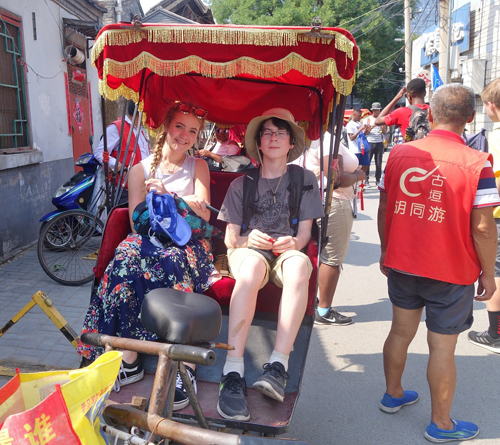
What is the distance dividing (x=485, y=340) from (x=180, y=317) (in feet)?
11.6

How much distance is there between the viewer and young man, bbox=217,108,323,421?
8.93 ft

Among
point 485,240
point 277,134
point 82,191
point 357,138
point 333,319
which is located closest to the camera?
point 485,240

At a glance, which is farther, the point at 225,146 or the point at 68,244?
the point at 225,146

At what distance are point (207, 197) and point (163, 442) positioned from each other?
216cm

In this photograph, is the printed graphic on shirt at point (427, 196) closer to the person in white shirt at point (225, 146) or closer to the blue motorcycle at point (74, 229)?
the blue motorcycle at point (74, 229)

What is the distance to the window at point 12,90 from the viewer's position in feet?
21.8

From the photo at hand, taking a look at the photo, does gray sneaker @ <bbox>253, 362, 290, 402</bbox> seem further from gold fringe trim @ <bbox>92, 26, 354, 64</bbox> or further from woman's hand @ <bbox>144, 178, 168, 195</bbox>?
gold fringe trim @ <bbox>92, 26, 354, 64</bbox>

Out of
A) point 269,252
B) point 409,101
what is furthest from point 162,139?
point 409,101

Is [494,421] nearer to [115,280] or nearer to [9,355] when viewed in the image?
[115,280]

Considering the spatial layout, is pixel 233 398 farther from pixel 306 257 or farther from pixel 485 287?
pixel 485 287

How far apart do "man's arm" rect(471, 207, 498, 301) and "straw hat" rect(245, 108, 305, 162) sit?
128 centimetres

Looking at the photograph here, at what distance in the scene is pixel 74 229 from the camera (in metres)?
5.90

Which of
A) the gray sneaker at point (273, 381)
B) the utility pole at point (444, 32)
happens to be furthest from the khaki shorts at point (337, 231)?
the utility pole at point (444, 32)

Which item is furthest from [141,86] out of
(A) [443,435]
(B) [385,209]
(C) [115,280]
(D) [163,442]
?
(A) [443,435]
